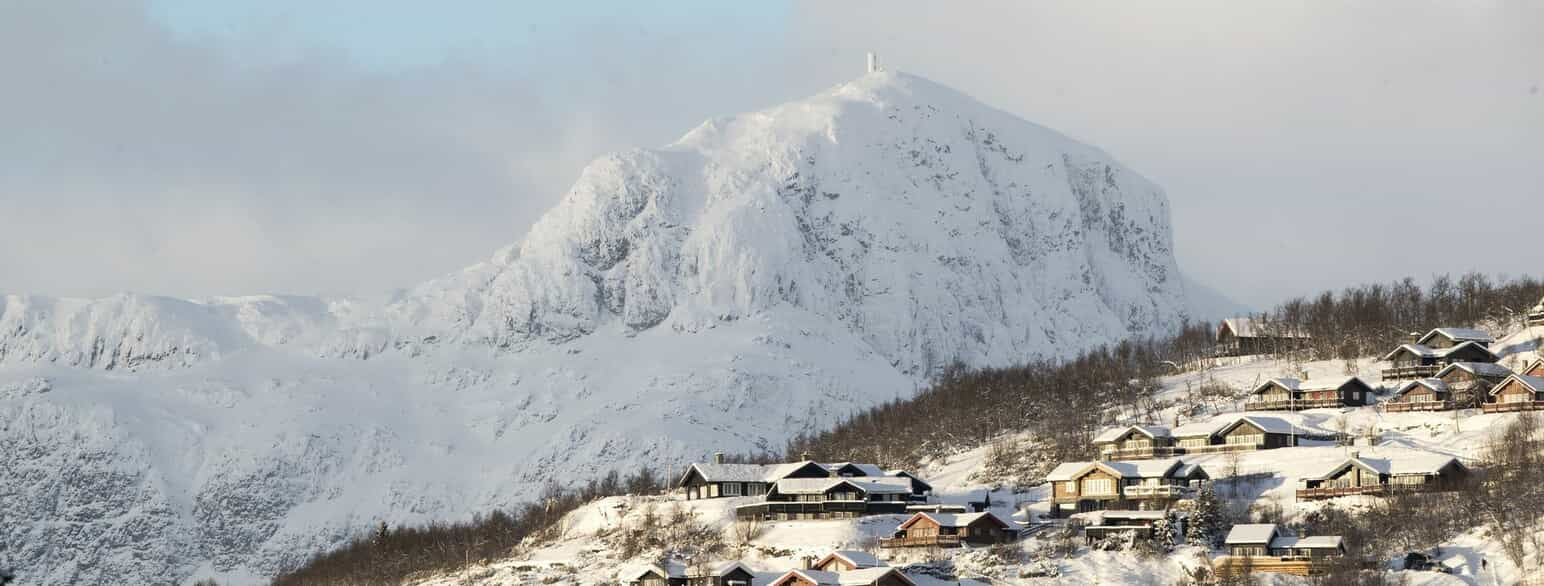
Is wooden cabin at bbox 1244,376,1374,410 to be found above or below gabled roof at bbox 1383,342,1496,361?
below

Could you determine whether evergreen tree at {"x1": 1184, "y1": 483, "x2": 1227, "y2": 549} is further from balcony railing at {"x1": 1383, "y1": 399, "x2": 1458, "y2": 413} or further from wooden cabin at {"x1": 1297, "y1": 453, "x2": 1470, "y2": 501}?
balcony railing at {"x1": 1383, "y1": 399, "x2": 1458, "y2": 413}

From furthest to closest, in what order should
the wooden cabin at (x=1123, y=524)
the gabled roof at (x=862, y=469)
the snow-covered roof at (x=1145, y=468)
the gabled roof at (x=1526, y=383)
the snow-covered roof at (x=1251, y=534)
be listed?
the gabled roof at (x=862, y=469)
the gabled roof at (x=1526, y=383)
the snow-covered roof at (x=1145, y=468)
the wooden cabin at (x=1123, y=524)
the snow-covered roof at (x=1251, y=534)

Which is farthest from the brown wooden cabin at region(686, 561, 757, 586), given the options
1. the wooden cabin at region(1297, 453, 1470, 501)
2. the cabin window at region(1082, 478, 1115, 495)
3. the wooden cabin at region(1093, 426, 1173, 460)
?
the wooden cabin at region(1093, 426, 1173, 460)

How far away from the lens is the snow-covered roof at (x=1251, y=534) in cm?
14525

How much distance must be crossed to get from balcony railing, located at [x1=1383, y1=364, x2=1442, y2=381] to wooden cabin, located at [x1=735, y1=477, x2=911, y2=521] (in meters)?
49.2

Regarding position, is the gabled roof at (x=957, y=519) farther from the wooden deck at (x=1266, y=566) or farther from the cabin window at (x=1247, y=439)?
the cabin window at (x=1247, y=439)

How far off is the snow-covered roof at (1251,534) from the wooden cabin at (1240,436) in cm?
3162

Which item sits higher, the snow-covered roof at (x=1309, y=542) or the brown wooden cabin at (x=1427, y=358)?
the brown wooden cabin at (x=1427, y=358)

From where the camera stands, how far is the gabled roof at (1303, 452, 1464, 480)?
15738 cm

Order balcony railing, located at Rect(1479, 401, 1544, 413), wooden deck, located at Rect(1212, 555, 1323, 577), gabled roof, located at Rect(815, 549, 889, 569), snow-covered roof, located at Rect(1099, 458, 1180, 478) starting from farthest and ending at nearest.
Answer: balcony railing, located at Rect(1479, 401, 1544, 413), snow-covered roof, located at Rect(1099, 458, 1180, 478), gabled roof, located at Rect(815, 549, 889, 569), wooden deck, located at Rect(1212, 555, 1323, 577)

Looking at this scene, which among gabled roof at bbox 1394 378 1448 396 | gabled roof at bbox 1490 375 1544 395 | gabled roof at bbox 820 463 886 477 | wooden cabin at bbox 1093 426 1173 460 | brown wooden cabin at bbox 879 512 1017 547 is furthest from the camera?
gabled roof at bbox 1394 378 1448 396

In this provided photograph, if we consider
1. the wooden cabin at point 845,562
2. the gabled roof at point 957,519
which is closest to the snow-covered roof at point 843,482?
the gabled roof at point 957,519

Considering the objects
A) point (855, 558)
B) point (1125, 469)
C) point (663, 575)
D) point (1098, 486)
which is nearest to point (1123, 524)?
point (1098, 486)

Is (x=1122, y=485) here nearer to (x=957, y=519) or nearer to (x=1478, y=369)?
(x=957, y=519)
